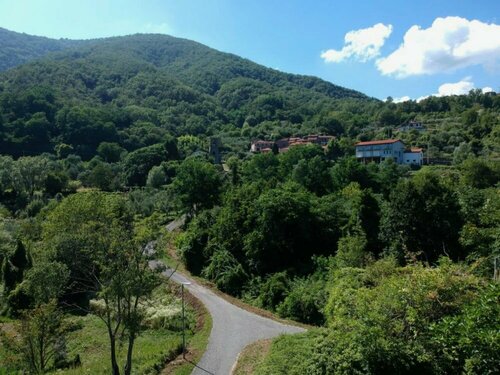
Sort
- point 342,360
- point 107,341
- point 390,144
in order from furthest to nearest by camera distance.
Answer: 1. point 390,144
2. point 107,341
3. point 342,360

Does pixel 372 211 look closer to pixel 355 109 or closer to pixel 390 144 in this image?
pixel 390 144

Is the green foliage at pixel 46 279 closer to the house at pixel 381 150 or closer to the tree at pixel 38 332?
the tree at pixel 38 332

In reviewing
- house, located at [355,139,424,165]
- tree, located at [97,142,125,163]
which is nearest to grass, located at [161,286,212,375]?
house, located at [355,139,424,165]

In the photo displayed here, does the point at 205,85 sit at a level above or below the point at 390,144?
above

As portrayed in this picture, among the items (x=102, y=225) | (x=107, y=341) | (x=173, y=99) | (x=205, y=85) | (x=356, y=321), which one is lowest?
(x=107, y=341)

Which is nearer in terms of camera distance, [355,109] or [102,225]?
[102,225]

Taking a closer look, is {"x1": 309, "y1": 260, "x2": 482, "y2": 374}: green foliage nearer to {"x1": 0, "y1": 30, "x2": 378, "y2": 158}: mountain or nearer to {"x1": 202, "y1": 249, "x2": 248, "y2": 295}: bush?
{"x1": 202, "y1": 249, "x2": 248, "y2": 295}: bush

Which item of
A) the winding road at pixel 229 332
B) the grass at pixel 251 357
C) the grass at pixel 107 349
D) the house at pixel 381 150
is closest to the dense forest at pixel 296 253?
Answer: the grass at pixel 107 349

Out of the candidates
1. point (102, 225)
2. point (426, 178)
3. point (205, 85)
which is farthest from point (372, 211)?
point (205, 85)
